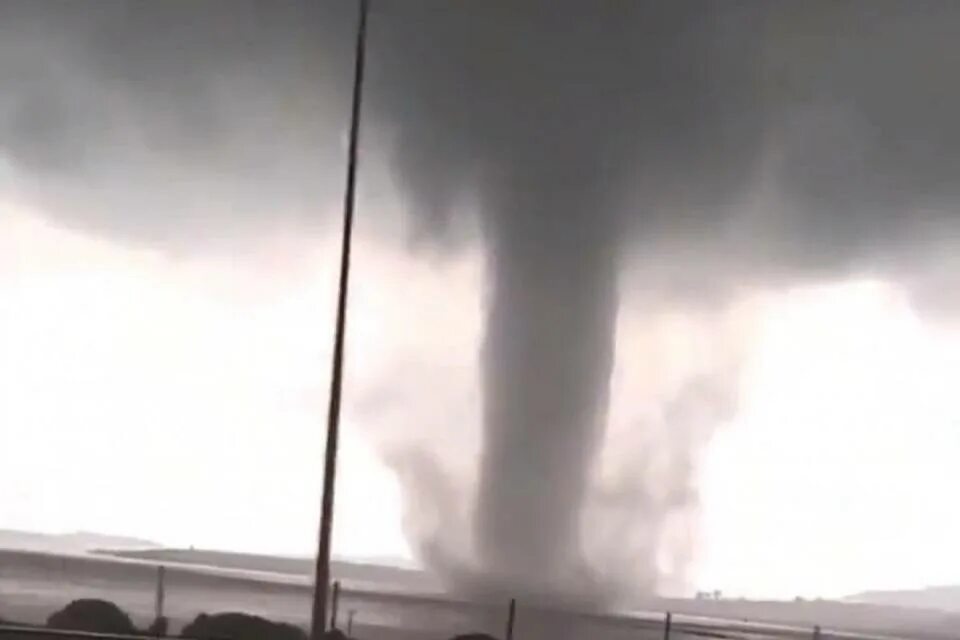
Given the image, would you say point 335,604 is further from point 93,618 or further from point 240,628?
point 93,618

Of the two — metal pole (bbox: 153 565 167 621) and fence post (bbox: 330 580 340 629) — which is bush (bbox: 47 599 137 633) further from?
fence post (bbox: 330 580 340 629)

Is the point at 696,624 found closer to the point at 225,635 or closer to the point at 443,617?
the point at 443,617

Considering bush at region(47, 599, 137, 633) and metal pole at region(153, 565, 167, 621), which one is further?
metal pole at region(153, 565, 167, 621)

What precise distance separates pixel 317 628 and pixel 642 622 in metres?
4.94

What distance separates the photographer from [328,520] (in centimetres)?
402

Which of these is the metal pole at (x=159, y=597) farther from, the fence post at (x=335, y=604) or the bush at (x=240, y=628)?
the fence post at (x=335, y=604)

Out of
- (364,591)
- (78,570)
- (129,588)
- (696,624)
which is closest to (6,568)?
(78,570)

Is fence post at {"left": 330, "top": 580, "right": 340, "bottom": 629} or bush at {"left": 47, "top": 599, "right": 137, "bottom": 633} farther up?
fence post at {"left": 330, "top": 580, "right": 340, "bottom": 629}

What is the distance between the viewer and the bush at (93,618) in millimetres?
5633

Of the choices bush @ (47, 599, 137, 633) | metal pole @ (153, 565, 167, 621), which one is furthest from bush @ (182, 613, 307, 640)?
bush @ (47, 599, 137, 633)

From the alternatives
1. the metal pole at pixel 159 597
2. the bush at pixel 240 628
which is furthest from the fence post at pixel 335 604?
the metal pole at pixel 159 597

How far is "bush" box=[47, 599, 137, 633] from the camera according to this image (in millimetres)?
5633

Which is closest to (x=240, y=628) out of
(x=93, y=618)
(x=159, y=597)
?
(x=159, y=597)

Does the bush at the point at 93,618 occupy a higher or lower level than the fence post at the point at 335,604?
lower
